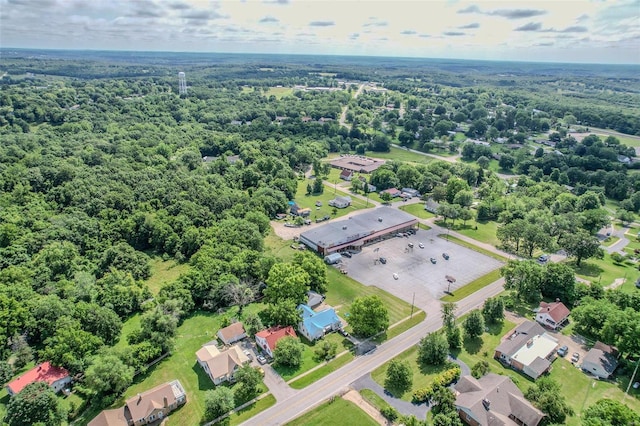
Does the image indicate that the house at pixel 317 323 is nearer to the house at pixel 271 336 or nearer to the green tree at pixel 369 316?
the house at pixel 271 336

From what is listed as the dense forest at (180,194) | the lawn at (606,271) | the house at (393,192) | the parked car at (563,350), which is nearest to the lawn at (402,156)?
the dense forest at (180,194)

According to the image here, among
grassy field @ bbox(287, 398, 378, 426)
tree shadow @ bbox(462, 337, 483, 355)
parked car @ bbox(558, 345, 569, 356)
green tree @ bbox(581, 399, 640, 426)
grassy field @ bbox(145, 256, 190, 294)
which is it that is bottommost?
grassy field @ bbox(145, 256, 190, 294)

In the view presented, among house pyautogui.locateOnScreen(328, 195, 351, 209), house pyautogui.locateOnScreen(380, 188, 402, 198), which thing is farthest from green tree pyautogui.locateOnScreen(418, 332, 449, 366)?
house pyautogui.locateOnScreen(380, 188, 402, 198)

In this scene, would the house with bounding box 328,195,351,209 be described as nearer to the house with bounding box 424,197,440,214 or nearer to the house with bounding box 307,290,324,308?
the house with bounding box 424,197,440,214

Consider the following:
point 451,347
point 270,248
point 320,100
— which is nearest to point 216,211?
point 270,248

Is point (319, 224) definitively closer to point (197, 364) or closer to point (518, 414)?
point (197, 364)

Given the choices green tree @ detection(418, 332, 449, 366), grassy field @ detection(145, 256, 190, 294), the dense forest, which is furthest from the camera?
grassy field @ detection(145, 256, 190, 294)

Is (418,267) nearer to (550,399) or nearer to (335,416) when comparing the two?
(550,399)
